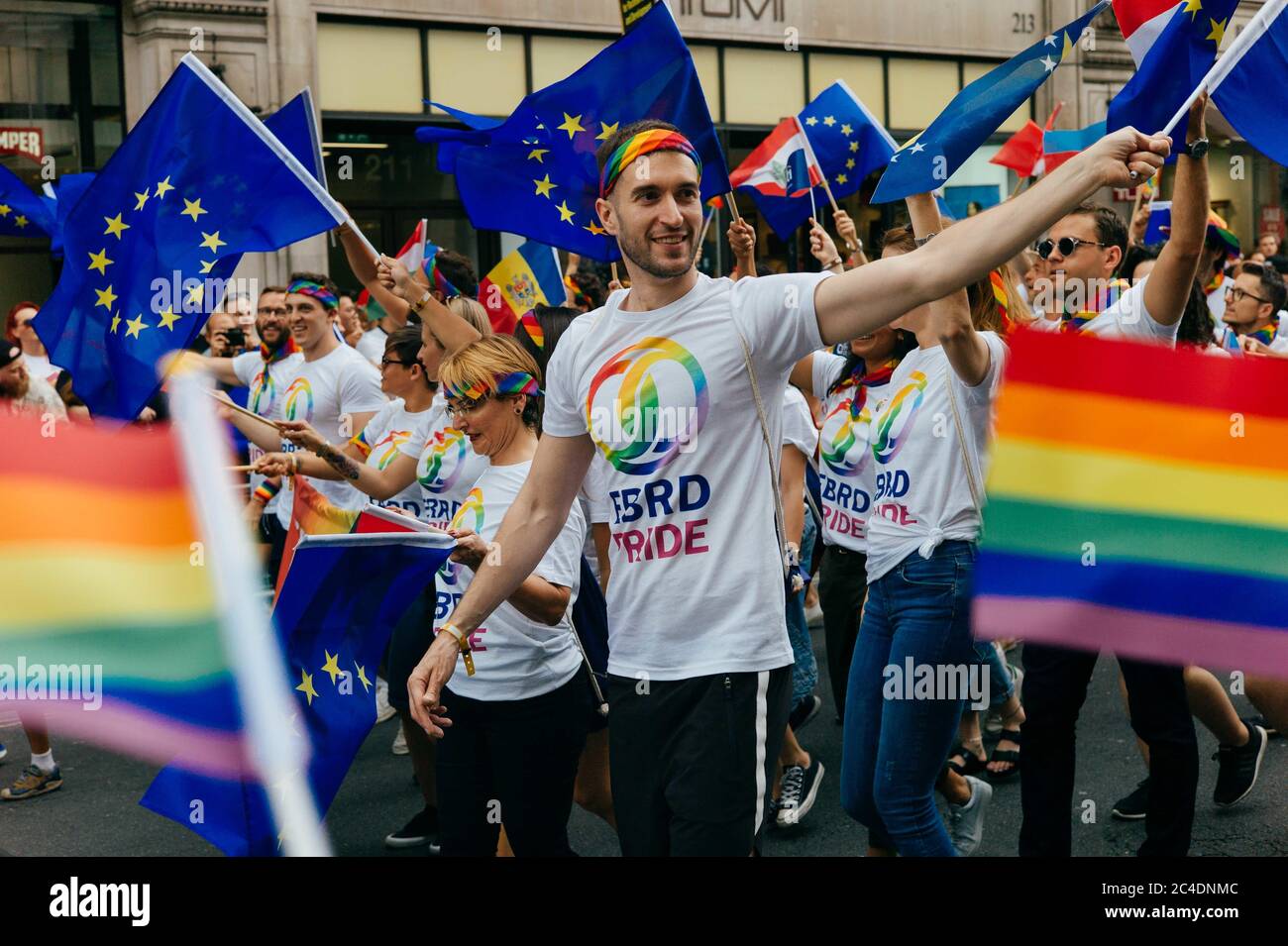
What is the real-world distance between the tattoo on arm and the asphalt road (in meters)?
1.39

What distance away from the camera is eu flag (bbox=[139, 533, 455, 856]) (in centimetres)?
341

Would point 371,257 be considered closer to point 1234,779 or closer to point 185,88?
point 185,88

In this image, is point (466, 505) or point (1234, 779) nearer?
point (466, 505)

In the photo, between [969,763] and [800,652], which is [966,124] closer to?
[800,652]

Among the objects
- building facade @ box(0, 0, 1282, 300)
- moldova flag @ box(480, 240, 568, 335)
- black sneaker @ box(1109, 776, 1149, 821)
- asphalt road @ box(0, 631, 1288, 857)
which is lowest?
asphalt road @ box(0, 631, 1288, 857)

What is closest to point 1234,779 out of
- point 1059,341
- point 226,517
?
point 1059,341

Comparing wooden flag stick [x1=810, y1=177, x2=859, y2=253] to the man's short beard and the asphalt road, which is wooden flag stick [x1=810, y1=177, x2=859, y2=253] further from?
the man's short beard

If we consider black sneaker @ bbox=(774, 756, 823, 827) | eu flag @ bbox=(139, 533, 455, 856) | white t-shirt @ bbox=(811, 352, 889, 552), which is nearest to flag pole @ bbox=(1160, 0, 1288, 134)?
white t-shirt @ bbox=(811, 352, 889, 552)

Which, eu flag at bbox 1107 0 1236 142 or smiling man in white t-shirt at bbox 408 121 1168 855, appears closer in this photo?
smiling man in white t-shirt at bbox 408 121 1168 855

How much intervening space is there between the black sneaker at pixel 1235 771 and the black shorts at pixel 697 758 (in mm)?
2983

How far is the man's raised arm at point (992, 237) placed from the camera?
261 cm

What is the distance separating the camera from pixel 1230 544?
3699mm

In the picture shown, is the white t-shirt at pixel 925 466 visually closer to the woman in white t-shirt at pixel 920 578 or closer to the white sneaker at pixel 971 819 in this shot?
the woman in white t-shirt at pixel 920 578

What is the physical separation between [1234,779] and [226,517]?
16.1 feet
